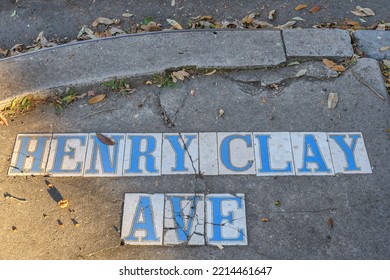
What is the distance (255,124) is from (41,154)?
1704 millimetres

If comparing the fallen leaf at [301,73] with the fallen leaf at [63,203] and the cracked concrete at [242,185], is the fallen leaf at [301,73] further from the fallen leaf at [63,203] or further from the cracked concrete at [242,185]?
the fallen leaf at [63,203]

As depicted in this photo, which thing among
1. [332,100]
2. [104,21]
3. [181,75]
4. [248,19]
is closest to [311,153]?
[332,100]

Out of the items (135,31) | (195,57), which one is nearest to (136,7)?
(135,31)

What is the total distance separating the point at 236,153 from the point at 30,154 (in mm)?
1605

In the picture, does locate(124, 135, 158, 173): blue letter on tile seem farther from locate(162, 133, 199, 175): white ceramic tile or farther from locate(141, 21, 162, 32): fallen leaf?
locate(141, 21, 162, 32): fallen leaf

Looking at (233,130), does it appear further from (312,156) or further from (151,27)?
(151,27)

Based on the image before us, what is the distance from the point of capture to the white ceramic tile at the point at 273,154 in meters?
3.11

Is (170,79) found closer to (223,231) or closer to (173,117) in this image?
(173,117)

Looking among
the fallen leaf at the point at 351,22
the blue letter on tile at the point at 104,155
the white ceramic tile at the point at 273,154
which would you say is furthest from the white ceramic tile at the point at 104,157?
the fallen leaf at the point at 351,22

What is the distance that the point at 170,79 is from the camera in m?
3.59

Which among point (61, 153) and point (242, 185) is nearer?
point (242, 185)

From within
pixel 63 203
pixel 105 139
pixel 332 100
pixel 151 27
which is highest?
pixel 151 27

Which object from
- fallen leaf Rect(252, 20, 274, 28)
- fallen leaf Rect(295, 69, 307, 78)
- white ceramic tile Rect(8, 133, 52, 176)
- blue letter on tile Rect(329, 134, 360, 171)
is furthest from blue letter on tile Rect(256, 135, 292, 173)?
white ceramic tile Rect(8, 133, 52, 176)

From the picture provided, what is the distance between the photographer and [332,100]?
135 inches
